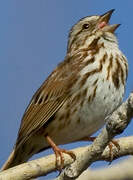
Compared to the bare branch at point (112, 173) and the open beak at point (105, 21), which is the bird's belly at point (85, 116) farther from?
the open beak at point (105, 21)

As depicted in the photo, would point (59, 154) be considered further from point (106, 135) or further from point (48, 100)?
point (106, 135)

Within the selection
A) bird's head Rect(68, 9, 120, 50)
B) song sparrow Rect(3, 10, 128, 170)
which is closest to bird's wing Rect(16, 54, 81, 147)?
song sparrow Rect(3, 10, 128, 170)

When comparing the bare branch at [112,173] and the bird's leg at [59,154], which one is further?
the bare branch at [112,173]

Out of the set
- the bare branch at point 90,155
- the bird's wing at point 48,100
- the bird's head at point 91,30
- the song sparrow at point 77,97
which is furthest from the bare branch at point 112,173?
the bird's head at point 91,30

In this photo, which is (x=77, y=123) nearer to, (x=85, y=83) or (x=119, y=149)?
(x=85, y=83)

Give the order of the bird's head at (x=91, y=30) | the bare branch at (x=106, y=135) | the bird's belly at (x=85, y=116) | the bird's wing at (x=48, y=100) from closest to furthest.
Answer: the bare branch at (x=106, y=135) → the bird's belly at (x=85, y=116) → the bird's wing at (x=48, y=100) → the bird's head at (x=91, y=30)

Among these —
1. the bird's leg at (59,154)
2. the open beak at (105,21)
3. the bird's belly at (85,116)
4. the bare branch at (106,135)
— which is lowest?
the bare branch at (106,135)

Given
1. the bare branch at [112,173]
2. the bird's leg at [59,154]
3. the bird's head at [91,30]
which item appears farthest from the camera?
the bird's head at [91,30]

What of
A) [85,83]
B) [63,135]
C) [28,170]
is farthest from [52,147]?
[28,170]
